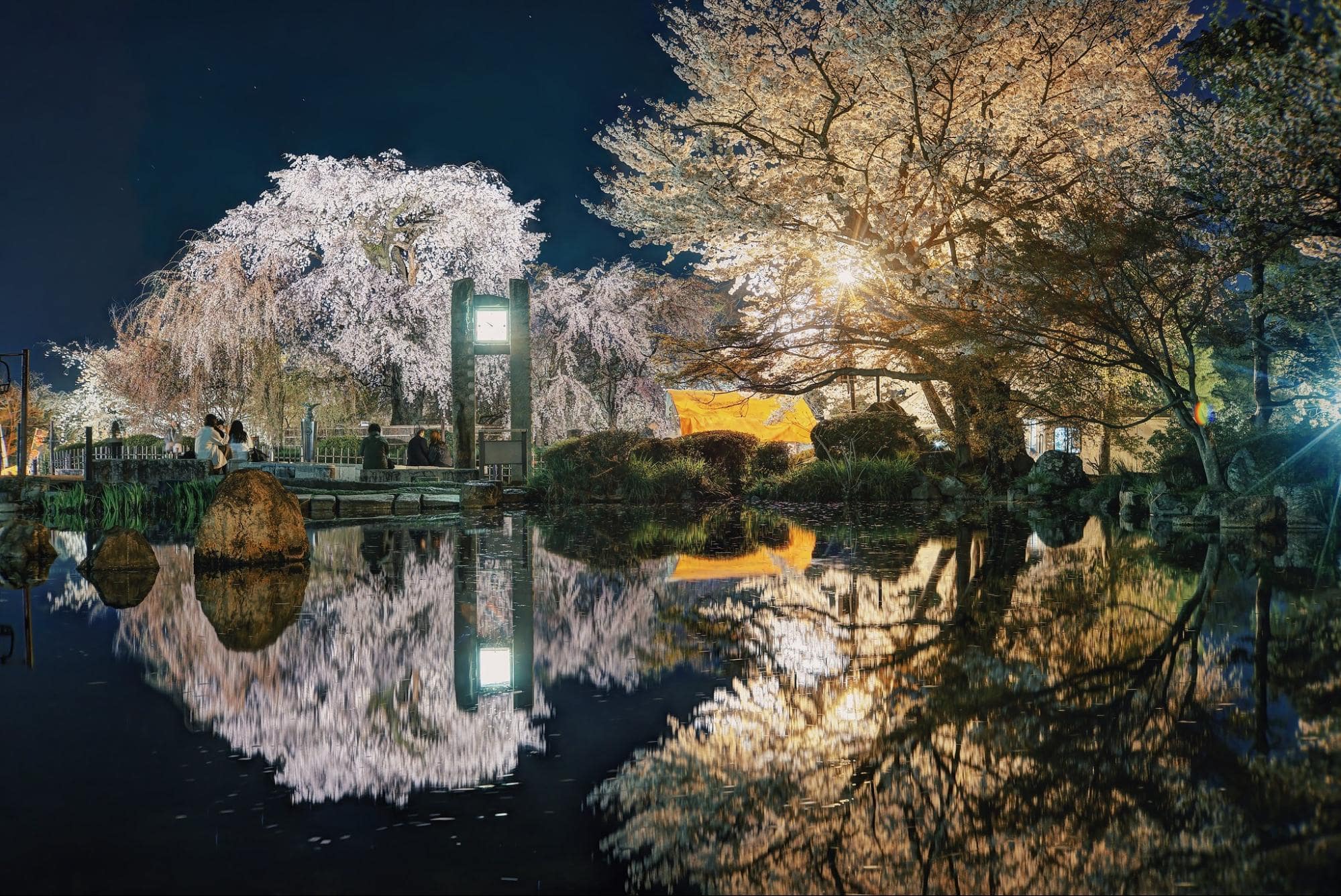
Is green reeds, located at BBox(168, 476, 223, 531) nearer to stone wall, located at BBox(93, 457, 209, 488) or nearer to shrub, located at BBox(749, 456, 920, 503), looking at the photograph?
stone wall, located at BBox(93, 457, 209, 488)

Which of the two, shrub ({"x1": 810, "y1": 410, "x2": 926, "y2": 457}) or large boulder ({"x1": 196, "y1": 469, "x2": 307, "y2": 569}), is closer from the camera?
large boulder ({"x1": 196, "y1": 469, "x2": 307, "y2": 569})

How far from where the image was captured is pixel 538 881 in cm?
311

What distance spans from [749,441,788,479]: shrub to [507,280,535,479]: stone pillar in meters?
5.85

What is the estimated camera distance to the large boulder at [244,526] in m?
10.7

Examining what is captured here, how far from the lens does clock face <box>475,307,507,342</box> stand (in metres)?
24.0

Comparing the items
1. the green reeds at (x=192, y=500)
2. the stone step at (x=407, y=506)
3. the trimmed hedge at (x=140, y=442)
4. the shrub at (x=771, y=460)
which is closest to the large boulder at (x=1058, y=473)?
the shrub at (x=771, y=460)

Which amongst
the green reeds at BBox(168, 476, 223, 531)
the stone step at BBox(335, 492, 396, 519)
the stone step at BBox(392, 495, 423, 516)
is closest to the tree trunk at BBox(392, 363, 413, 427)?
the stone step at BBox(392, 495, 423, 516)

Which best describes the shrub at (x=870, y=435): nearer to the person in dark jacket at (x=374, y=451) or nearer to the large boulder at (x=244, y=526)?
the person in dark jacket at (x=374, y=451)

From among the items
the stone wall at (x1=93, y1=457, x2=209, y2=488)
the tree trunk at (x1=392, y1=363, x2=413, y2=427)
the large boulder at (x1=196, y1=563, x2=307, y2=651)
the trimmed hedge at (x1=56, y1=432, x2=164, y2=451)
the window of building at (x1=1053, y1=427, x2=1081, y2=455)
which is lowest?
the large boulder at (x1=196, y1=563, x2=307, y2=651)

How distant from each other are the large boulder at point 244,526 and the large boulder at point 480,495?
10581mm

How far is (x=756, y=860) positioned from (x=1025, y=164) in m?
16.9

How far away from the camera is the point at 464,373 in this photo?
24031mm

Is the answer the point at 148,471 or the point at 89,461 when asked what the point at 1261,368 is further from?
the point at 89,461

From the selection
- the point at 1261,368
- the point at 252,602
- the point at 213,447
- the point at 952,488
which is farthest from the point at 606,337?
the point at 252,602
